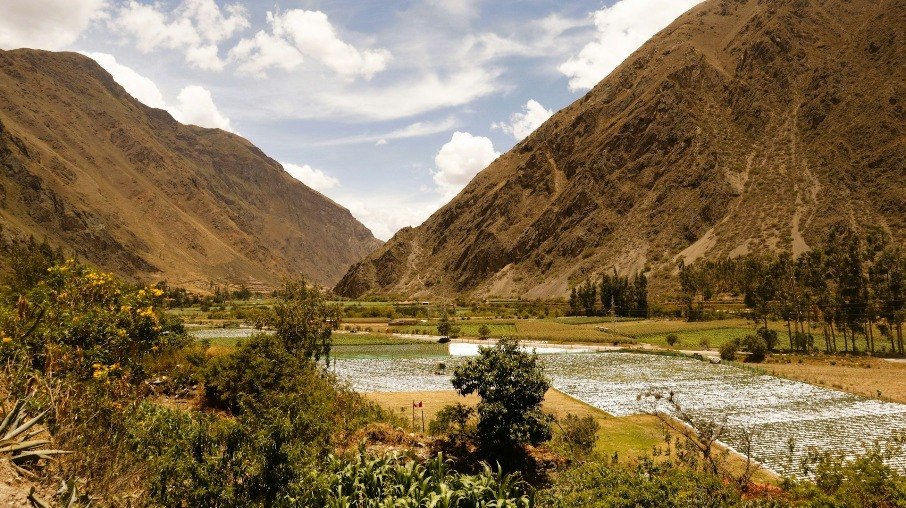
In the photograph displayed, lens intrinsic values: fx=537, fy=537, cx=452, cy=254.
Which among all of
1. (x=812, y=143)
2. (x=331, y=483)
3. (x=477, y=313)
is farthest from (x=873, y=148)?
(x=331, y=483)

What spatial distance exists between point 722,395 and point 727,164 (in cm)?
13563

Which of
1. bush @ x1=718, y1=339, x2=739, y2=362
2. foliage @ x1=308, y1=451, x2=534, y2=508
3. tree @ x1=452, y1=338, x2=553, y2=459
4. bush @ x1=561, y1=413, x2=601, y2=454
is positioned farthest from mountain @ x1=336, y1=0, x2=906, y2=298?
foliage @ x1=308, y1=451, x2=534, y2=508

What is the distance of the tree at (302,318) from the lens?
3262 cm

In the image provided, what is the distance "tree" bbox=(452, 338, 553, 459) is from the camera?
19.4 meters

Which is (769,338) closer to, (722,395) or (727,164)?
(722,395)

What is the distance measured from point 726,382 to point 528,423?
32436 mm

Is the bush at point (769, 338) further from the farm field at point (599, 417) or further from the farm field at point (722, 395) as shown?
the farm field at point (599, 417)

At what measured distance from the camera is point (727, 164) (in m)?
155

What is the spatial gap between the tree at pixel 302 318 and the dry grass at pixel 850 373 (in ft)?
127

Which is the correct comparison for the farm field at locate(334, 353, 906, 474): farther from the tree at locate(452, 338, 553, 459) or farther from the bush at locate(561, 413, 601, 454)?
the tree at locate(452, 338, 553, 459)

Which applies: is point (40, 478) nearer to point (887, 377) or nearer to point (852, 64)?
point (887, 377)

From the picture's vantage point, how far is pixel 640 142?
178 m

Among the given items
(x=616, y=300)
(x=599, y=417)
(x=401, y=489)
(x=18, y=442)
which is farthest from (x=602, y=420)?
(x=616, y=300)

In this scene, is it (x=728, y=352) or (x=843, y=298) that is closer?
(x=728, y=352)
